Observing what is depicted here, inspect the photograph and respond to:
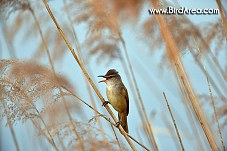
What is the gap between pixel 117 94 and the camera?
10.9ft

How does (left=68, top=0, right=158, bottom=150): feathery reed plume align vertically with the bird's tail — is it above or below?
above

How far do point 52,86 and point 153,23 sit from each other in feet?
4.08

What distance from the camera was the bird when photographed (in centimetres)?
328

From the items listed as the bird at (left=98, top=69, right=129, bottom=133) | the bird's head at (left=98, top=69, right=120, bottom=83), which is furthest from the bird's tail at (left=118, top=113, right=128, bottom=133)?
the bird's head at (left=98, top=69, right=120, bottom=83)

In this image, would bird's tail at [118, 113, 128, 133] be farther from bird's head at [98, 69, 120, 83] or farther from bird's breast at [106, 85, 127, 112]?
bird's head at [98, 69, 120, 83]

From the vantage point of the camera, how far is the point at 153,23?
304cm

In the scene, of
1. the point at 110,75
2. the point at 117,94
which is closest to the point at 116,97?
the point at 117,94

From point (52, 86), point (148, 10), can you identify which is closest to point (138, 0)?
point (148, 10)

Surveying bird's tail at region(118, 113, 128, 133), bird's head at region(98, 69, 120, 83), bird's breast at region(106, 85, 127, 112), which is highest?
bird's head at region(98, 69, 120, 83)

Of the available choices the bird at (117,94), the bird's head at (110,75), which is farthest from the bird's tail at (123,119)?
the bird's head at (110,75)

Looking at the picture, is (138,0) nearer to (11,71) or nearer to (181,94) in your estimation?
(181,94)

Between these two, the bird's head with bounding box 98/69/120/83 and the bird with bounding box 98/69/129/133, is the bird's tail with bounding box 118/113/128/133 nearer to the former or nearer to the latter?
the bird with bounding box 98/69/129/133

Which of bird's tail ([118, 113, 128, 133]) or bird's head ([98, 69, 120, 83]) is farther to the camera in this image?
bird's head ([98, 69, 120, 83])

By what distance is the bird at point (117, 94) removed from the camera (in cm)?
328
